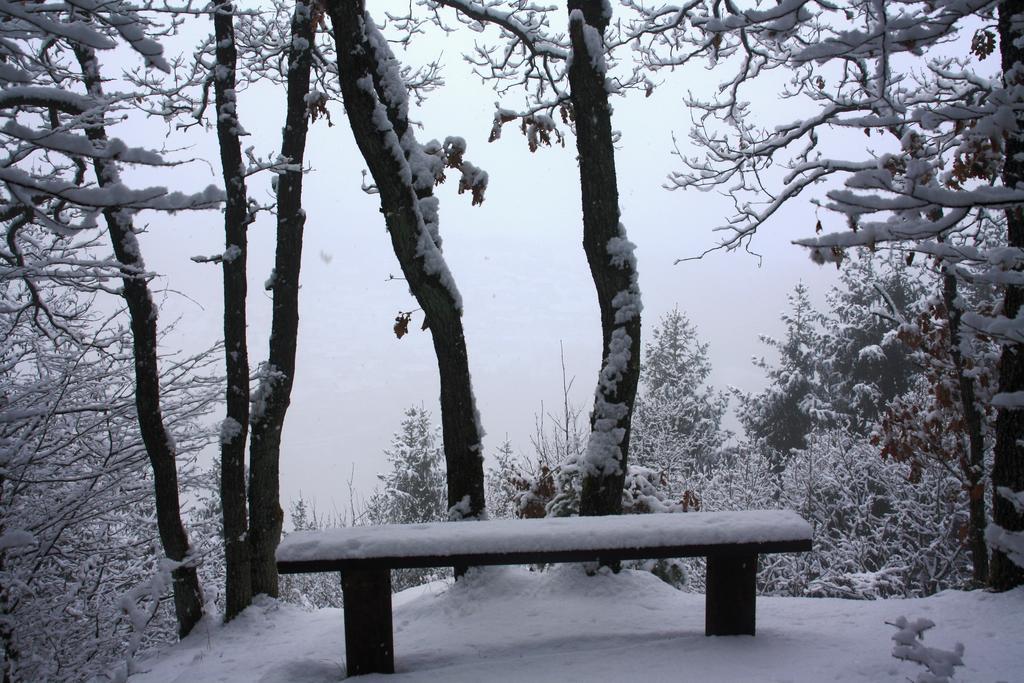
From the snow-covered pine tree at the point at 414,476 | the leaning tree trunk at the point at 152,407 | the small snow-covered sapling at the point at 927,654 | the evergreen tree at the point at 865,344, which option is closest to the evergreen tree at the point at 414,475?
the snow-covered pine tree at the point at 414,476

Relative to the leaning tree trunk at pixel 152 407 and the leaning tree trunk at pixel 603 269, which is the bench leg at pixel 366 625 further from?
the leaning tree trunk at pixel 152 407

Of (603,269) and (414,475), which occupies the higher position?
(603,269)

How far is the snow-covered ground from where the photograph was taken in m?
3.34

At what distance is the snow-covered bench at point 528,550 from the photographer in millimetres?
3502

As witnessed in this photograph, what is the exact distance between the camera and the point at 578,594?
15.4ft

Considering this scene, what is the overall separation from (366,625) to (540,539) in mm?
953

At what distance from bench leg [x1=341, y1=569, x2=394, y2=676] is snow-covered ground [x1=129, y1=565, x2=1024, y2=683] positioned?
3.6 inches

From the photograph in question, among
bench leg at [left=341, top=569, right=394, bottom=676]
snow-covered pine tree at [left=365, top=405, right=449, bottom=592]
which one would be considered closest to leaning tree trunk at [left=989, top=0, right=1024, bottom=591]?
bench leg at [left=341, top=569, right=394, bottom=676]

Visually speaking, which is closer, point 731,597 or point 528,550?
point 528,550

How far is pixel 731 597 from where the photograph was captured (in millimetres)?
3762

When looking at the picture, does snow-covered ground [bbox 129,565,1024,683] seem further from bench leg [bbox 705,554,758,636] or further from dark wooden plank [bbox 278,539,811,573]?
dark wooden plank [bbox 278,539,811,573]

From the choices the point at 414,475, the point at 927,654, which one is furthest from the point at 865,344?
the point at 927,654

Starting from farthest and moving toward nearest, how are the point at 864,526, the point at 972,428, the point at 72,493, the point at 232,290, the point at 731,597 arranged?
the point at 864,526
the point at 972,428
the point at 72,493
the point at 232,290
the point at 731,597

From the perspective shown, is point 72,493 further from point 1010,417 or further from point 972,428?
point 972,428
